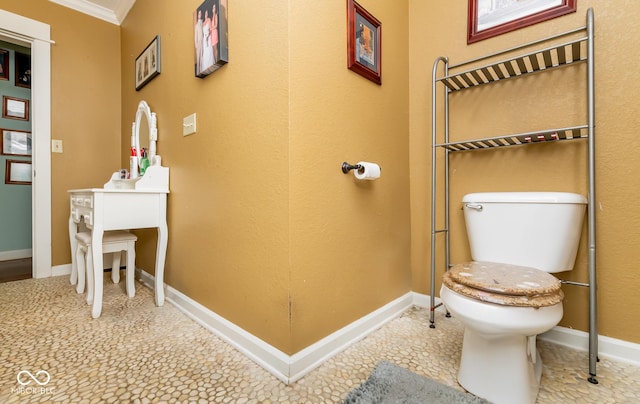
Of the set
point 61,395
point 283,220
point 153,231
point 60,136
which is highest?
point 60,136

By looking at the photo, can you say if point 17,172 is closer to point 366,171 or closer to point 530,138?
point 366,171

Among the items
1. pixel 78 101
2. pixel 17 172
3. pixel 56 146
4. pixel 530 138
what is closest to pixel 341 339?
pixel 530 138

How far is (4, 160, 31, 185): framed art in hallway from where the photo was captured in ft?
9.53

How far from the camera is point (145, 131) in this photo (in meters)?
2.02

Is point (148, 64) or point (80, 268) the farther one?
point (148, 64)

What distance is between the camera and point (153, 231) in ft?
6.48

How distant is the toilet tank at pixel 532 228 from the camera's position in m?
1.06

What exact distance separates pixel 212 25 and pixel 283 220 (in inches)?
38.5

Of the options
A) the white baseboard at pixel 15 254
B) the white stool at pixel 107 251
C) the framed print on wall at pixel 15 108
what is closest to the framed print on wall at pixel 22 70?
the framed print on wall at pixel 15 108

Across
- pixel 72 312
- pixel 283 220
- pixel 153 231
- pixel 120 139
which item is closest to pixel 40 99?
pixel 120 139

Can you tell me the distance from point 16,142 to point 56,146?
129 centimetres

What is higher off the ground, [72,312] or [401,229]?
[401,229]

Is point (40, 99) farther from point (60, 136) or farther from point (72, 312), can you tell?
point (72, 312)

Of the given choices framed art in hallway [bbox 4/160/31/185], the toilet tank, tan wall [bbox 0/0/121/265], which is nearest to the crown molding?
tan wall [bbox 0/0/121/265]
